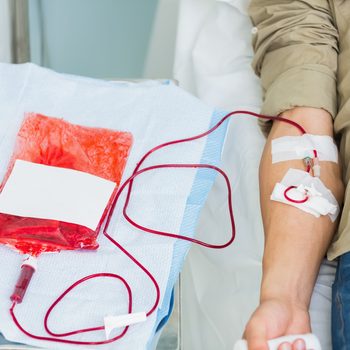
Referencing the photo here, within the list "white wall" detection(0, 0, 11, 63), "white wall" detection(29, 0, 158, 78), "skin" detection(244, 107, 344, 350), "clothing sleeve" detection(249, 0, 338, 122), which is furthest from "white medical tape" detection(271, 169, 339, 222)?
"white wall" detection(29, 0, 158, 78)

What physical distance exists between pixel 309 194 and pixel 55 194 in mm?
410

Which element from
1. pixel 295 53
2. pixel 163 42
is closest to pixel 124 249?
pixel 295 53

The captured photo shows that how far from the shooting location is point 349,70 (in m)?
1.22

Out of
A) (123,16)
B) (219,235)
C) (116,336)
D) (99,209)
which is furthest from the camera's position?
(123,16)

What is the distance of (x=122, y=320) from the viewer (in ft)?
2.83

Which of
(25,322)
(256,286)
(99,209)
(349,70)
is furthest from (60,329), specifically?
(349,70)

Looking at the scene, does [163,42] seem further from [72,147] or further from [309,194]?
[309,194]

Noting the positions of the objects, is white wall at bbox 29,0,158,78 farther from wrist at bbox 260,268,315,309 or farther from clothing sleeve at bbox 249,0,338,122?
wrist at bbox 260,268,315,309

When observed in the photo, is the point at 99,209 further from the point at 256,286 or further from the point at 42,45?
the point at 42,45

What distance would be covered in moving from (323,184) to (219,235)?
0.20 metres

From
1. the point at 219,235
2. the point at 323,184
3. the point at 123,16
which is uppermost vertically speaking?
the point at 123,16

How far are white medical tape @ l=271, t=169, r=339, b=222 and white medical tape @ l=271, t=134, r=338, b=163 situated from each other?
46 millimetres

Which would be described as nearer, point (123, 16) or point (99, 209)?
point (99, 209)

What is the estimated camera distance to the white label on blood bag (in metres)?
1.00
